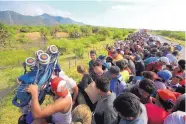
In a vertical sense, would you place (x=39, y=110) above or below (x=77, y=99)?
above

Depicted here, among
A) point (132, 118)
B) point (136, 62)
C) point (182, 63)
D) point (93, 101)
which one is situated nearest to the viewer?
point (132, 118)

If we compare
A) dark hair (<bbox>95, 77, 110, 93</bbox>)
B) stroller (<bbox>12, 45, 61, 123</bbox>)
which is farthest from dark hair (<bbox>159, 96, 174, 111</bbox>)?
stroller (<bbox>12, 45, 61, 123</bbox>)

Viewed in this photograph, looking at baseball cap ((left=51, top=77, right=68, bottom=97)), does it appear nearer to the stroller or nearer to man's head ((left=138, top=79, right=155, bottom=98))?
the stroller

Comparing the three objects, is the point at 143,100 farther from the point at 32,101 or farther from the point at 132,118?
the point at 32,101

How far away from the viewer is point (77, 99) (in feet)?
15.6

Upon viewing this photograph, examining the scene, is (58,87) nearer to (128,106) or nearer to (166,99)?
(128,106)

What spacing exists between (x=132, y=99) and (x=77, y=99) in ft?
6.82

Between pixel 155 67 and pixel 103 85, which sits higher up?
pixel 103 85

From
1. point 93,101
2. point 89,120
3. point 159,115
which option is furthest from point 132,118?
point 93,101

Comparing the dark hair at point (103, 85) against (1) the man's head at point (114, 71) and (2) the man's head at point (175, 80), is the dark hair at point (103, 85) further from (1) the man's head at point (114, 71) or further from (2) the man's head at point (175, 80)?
(2) the man's head at point (175, 80)

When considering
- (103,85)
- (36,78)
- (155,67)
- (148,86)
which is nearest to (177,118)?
(148,86)

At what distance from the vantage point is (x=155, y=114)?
3.32 meters

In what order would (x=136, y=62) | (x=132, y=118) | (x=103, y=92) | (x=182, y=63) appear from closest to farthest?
1. (x=132, y=118)
2. (x=103, y=92)
3. (x=182, y=63)
4. (x=136, y=62)

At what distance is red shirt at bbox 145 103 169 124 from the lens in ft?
10.8
